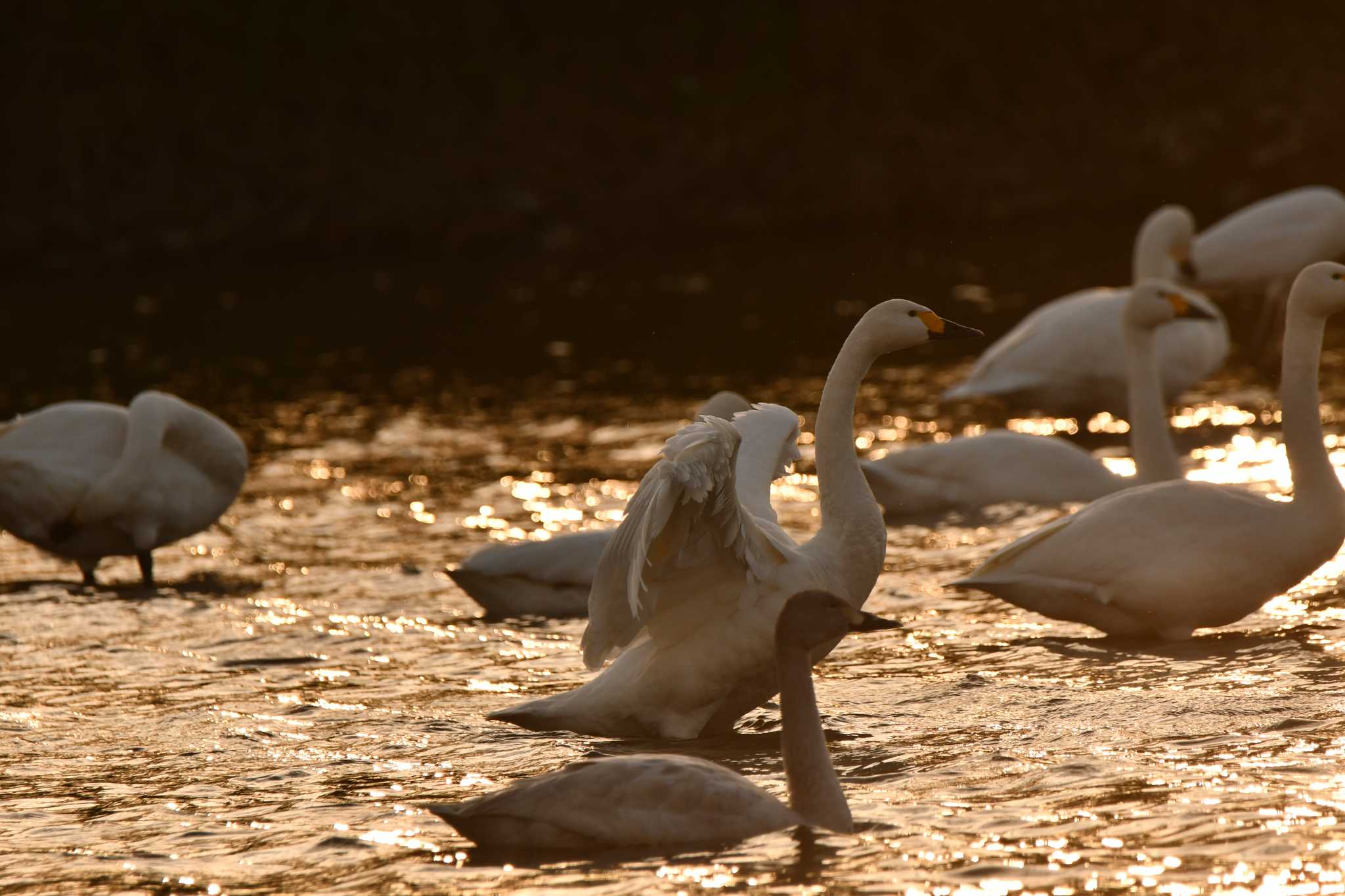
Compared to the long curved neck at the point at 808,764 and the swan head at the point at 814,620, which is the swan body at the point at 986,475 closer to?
the swan head at the point at 814,620

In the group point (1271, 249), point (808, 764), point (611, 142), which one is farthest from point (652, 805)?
point (611, 142)

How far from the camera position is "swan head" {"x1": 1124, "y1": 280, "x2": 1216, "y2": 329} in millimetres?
10141

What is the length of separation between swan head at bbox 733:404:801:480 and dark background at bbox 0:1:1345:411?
14.0m

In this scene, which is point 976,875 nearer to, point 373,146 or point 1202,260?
point 1202,260

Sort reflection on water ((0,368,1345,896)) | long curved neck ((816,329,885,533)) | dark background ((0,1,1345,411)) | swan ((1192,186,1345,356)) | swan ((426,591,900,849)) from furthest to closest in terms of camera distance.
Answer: dark background ((0,1,1345,411)), swan ((1192,186,1345,356)), long curved neck ((816,329,885,533)), swan ((426,591,900,849)), reflection on water ((0,368,1345,896))

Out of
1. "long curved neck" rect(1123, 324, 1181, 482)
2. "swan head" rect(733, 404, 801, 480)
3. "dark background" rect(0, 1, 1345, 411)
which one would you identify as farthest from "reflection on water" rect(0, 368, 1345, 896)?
"dark background" rect(0, 1, 1345, 411)

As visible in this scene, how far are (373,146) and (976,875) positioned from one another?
25.7 m

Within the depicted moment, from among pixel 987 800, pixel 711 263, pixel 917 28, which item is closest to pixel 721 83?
pixel 917 28

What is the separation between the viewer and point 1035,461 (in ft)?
32.1

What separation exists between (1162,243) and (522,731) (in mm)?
8914

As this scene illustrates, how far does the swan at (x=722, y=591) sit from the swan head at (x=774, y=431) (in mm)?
594

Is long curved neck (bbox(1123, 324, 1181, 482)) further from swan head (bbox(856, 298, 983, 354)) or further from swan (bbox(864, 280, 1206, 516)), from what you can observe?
swan head (bbox(856, 298, 983, 354))

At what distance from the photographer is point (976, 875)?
15.5 ft

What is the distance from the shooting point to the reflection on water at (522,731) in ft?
16.3
